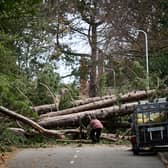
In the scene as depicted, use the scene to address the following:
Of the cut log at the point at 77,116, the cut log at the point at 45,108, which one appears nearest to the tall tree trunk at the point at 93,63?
the cut log at the point at 45,108

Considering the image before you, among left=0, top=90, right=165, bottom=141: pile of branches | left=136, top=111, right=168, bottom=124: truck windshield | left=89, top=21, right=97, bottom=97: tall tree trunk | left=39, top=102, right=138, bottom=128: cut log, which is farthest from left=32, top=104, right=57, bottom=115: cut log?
left=89, top=21, right=97, bottom=97: tall tree trunk

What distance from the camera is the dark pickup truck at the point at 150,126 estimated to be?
1955 centimetres

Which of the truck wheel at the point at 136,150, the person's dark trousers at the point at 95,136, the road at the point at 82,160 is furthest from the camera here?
the person's dark trousers at the point at 95,136

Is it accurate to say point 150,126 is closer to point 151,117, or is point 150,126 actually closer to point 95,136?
point 151,117

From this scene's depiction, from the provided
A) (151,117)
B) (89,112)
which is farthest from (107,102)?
(151,117)

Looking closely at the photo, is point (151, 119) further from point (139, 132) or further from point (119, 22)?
point (119, 22)

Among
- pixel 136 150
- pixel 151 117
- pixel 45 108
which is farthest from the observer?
pixel 45 108

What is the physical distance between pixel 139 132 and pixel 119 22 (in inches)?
177

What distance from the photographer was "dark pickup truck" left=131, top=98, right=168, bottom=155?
64.1 feet

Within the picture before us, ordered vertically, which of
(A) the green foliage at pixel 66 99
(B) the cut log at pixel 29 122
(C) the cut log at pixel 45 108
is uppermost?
(A) the green foliage at pixel 66 99

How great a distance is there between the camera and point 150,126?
65.1 feet

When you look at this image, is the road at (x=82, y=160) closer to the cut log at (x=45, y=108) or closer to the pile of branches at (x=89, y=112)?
the pile of branches at (x=89, y=112)

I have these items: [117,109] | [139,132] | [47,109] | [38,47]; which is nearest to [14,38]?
[47,109]

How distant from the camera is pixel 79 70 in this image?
51.0 meters
